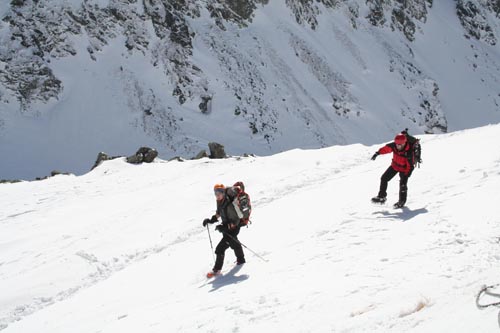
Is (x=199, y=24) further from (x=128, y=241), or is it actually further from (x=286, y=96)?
(x=128, y=241)

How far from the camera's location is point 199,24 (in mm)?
43906

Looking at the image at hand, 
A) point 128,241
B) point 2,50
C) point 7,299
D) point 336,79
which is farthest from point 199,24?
point 7,299

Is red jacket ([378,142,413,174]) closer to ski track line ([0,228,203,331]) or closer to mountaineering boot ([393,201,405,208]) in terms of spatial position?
mountaineering boot ([393,201,405,208])

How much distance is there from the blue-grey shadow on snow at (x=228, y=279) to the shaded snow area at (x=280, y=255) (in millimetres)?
37

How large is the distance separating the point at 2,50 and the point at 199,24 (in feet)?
56.4

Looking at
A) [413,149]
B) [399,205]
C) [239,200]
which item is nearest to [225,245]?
[239,200]

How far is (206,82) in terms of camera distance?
40.2 metres

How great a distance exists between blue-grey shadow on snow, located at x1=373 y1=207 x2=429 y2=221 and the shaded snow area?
0.24 ft

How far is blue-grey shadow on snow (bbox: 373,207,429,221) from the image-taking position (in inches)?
348

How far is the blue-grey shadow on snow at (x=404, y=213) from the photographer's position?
885cm

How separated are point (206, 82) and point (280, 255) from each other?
3365cm

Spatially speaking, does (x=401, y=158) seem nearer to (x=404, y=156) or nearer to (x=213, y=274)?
(x=404, y=156)

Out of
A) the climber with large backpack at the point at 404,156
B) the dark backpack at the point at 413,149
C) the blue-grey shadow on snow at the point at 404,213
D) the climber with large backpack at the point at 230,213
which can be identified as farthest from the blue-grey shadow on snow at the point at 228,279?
the dark backpack at the point at 413,149

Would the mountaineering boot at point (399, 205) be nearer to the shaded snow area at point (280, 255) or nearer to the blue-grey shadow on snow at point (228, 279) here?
the shaded snow area at point (280, 255)
